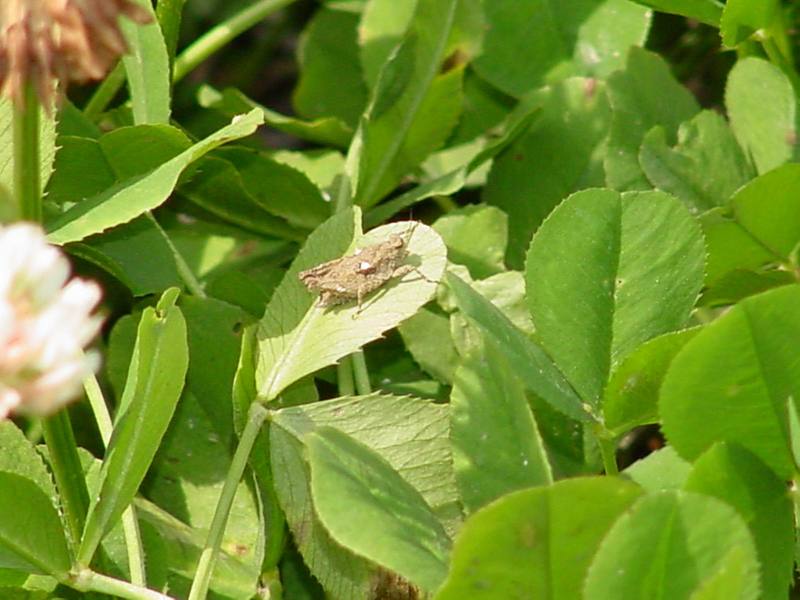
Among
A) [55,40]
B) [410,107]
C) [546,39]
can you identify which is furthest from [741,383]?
[546,39]

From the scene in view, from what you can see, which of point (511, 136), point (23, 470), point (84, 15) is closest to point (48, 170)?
point (23, 470)

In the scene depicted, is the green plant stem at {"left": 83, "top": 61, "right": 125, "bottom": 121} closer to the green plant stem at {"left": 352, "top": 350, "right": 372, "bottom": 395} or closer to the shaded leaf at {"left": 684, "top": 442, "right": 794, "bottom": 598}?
the green plant stem at {"left": 352, "top": 350, "right": 372, "bottom": 395}

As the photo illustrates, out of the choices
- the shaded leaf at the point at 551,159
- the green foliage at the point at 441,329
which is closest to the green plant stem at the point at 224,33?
the green foliage at the point at 441,329

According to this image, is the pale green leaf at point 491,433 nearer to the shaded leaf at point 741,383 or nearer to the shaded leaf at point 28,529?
the shaded leaf at point 741,383

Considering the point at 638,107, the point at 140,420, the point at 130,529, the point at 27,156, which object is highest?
the point at 27,156

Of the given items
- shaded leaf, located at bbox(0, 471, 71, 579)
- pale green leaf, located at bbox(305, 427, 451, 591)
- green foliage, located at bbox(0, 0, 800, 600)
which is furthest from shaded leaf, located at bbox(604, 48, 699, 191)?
shaded leaf, located at bbox(0, 471, 71, 579)

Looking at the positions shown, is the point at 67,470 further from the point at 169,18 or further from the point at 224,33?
the point at 224,33

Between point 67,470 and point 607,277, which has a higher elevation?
point 607,277
